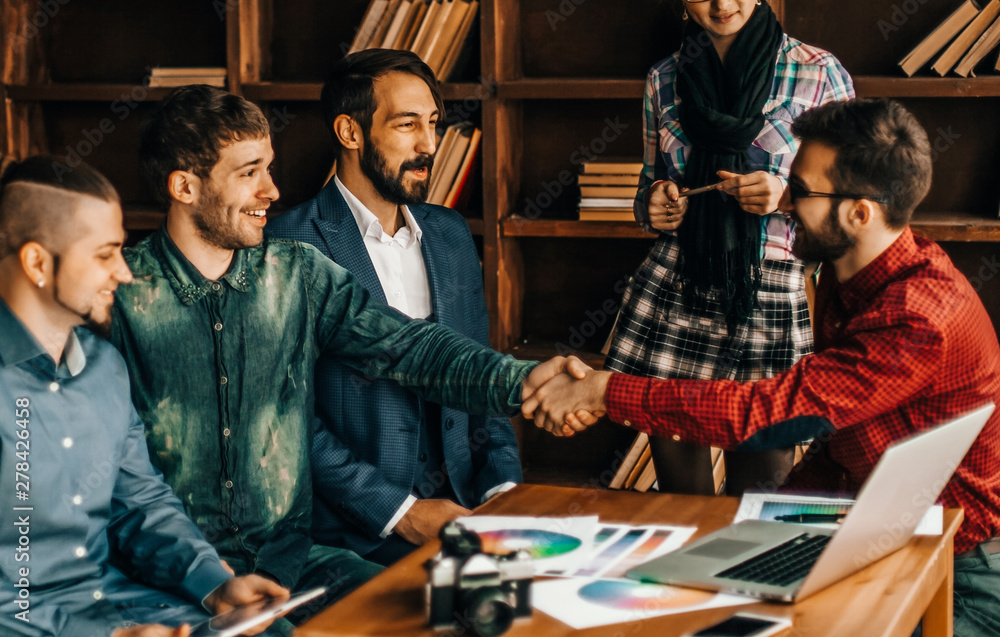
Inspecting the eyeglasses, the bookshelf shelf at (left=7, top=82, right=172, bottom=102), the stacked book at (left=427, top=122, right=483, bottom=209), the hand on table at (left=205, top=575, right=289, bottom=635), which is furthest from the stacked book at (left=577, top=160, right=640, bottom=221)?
the hand on table at (left=205, top=575, right=289, bottom=635)

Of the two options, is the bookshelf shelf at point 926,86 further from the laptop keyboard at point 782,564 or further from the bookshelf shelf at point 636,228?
the laptop keyboard at point 782,564

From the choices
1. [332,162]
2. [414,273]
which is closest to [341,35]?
[332,162]

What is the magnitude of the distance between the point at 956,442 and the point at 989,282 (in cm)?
211

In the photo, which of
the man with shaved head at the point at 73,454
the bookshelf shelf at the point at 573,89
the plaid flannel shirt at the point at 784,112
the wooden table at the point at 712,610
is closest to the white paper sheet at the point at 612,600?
the wooden table at the point at 712,610

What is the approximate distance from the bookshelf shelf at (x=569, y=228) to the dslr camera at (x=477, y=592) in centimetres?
196

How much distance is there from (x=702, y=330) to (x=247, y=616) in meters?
1.49

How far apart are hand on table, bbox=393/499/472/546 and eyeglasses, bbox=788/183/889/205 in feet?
2.91

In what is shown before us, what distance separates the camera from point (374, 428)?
7.02 ft

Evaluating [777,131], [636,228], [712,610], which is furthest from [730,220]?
[712,610]

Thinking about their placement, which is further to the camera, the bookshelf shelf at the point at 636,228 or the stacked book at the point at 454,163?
the stacked book at the point at 454,163

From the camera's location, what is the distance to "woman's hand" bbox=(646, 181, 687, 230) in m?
2.48

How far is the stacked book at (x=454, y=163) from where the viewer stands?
3.19 meters

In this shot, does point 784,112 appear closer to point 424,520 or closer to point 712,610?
point 424,520

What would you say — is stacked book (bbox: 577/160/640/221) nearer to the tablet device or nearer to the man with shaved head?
the man with shaved head
